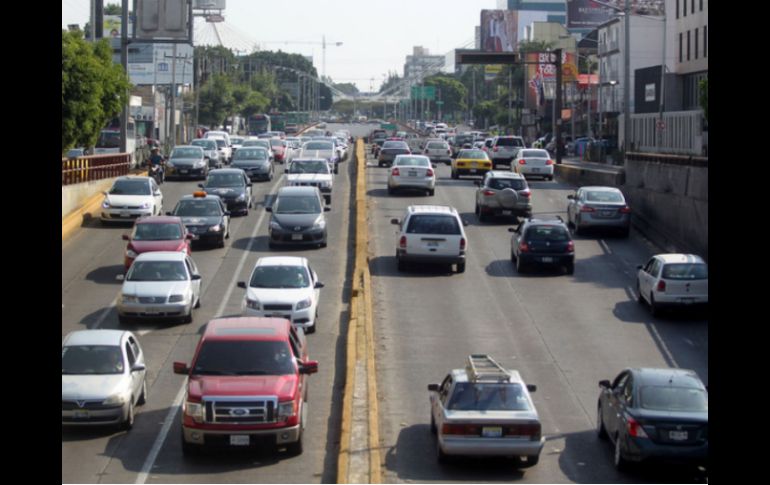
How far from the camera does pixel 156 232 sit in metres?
31.5

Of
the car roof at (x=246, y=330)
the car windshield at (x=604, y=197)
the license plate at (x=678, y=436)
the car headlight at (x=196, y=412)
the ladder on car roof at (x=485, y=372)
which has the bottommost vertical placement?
the license plate at (x=678, y=436)

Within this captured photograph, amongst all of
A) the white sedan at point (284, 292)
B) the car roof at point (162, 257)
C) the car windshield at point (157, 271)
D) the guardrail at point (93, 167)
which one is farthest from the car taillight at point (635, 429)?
the guardrail at point (93, 167)

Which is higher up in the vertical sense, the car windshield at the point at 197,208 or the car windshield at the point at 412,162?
the car windshield at the point at 412,162

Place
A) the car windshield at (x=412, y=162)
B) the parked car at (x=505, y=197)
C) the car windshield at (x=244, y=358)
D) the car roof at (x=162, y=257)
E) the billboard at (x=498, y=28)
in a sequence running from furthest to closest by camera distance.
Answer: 1. the billboard at (x=498, y=28)
2. the car windshield at (x=412, y=162)
3. the parked car at (x=505, y=197)
4. the car roof at (x=162, y=257)
5. the car windshield at (x=244, y=358)

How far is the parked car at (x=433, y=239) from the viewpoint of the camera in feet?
107

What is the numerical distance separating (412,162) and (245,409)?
106 feet

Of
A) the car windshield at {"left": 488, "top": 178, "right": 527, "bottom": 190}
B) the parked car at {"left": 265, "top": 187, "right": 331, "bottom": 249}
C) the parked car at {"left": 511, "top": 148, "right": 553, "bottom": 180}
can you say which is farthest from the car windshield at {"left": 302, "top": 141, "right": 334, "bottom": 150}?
the parked car at {"left": 265, "top": 187, "right": 331, "bottom": 249}

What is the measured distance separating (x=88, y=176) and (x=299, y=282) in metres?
21.6

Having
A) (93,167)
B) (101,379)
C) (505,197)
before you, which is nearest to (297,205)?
(505,197)

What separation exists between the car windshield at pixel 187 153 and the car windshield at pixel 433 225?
23.4 m

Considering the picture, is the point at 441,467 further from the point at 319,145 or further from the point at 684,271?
the point at 319,145

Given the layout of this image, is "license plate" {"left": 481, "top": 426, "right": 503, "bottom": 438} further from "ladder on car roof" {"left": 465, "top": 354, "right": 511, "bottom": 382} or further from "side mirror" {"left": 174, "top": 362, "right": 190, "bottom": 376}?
"side mirror" {"left": 174, "top": 362, "right": 190, "bottom": 376}

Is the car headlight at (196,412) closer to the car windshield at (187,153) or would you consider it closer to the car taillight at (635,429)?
the car taillight at (635,429)
